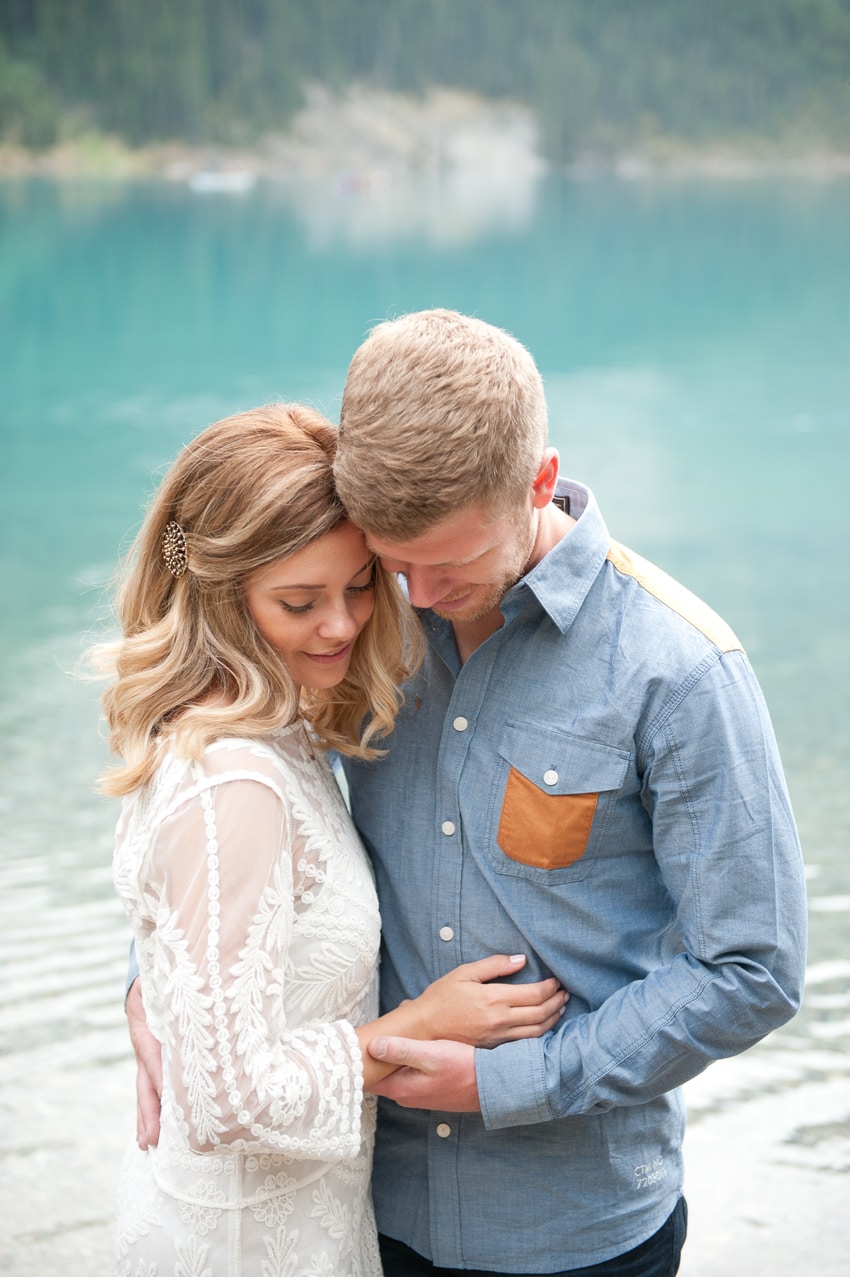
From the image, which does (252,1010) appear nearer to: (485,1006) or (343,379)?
(485,1006)

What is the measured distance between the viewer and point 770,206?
3856cm

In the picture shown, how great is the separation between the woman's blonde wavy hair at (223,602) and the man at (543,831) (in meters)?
0.06

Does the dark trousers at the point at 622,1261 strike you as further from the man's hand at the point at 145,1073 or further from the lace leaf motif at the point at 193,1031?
the lace leaf motif at the point at 193,1031

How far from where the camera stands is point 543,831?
1353 mm

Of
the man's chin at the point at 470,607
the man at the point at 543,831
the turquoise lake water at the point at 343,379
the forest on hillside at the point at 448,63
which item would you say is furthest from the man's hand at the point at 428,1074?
the forest on hillside at the point at 448,63

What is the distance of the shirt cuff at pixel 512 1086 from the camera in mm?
1331

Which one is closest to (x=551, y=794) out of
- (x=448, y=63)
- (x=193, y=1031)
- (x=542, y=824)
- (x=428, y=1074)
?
(x=542, y=824)

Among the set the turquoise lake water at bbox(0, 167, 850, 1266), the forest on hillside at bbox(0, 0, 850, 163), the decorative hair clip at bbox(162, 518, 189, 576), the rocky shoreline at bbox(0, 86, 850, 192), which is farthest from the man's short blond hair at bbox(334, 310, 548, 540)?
the rocky shoreline at bbox(0, 86, 850, 192)

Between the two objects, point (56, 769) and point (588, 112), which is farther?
point (588, 112)

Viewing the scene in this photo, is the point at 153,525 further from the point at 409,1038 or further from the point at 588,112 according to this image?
the point at 588,112

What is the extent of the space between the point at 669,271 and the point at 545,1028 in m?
29.8

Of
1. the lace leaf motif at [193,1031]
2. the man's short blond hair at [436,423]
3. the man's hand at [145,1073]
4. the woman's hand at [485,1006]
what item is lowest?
the man's hand at [145,1073]

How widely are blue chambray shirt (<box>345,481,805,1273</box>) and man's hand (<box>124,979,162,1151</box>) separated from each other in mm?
264

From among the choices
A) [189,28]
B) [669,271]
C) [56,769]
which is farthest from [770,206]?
[56,769]
